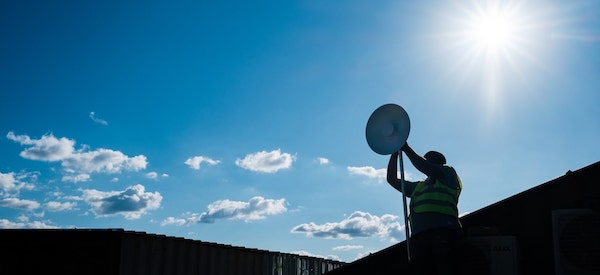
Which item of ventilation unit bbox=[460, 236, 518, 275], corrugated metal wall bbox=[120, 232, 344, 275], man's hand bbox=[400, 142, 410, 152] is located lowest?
ventilation unit bbox=[460, 236, 518, 275]

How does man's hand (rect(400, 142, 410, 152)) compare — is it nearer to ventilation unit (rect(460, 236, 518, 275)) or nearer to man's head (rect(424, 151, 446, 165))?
man's head (rect(424, 151, 446, 165))

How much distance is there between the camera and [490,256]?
6.54 m

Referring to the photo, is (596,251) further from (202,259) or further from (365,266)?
(202,259)

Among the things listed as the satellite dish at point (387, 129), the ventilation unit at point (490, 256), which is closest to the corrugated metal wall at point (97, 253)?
the satellite dish at point (387, 129)

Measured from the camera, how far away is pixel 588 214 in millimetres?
6430

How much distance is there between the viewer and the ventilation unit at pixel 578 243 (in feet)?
21.0

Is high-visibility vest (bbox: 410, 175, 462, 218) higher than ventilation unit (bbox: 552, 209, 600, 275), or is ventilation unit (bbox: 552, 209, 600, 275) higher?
high-visibility vest (bbox: 410, 175, 462, 218)

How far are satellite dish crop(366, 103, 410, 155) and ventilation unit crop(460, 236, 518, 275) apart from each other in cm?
144

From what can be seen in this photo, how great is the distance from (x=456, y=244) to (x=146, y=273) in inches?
338

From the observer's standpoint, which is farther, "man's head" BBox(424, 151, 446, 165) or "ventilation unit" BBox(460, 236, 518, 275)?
"man's head" BBox(424, 151, 446, 165)

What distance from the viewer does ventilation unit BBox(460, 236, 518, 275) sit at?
21.3 feet

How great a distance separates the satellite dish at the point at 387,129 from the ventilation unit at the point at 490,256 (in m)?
1.44

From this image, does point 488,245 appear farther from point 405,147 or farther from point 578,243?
point 405,147

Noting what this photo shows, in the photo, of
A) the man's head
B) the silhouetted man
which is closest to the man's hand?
the silhouetted man
